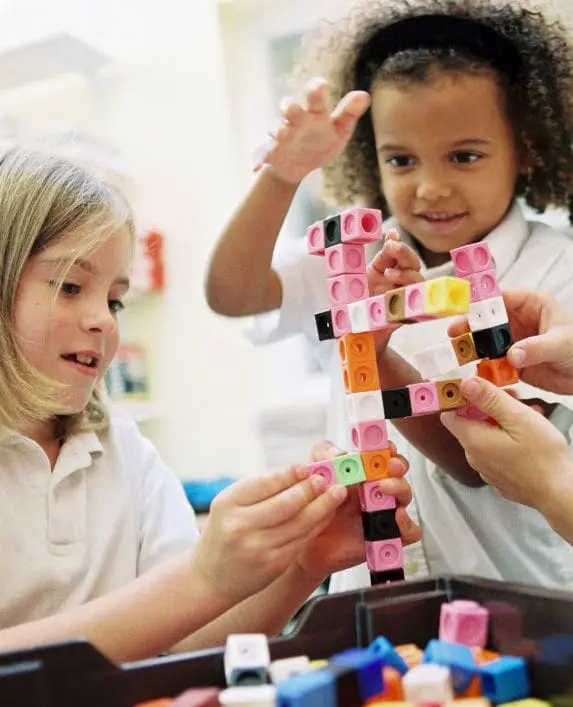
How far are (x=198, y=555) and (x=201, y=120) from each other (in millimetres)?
967

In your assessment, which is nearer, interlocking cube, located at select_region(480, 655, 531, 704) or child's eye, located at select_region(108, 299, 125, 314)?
interlocking cube, located at select_region(480, 655, 531, 704)

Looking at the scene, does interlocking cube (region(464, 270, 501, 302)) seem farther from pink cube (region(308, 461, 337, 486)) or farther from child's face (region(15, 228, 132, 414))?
child's face (region(15, 228, 132, 414))

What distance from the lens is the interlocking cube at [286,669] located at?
0.41 m

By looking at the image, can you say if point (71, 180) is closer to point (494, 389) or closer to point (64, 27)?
point (494, 389)

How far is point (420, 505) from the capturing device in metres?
0.75

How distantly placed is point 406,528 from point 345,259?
208 mm

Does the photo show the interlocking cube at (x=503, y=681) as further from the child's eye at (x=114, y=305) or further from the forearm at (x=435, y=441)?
the child's eye at (x=114, y=305)

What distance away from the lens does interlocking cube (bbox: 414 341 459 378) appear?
57 centimetres

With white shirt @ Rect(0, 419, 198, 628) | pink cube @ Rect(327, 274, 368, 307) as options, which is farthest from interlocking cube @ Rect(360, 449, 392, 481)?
white shirt @ Rect(0, 419, 198, 628)

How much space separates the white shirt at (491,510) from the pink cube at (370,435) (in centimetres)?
16

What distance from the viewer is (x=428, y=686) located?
392mm

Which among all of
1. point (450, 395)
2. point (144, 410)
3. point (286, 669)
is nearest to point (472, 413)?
point (450, 395)

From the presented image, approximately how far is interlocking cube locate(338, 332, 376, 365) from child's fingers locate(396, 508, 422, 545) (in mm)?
117

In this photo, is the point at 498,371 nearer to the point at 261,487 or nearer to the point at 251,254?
the point at 261,487
